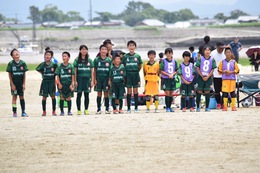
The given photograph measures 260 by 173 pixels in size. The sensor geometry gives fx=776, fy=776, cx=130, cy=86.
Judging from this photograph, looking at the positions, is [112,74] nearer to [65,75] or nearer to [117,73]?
[117,73]

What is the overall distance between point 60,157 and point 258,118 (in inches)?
203

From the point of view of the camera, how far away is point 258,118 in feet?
50.5

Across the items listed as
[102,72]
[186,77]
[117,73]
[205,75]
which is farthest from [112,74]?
[205,75]

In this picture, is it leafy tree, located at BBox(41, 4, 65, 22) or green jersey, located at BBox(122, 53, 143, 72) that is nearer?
green jersey, located at BBox(122, 53, 143, 72)

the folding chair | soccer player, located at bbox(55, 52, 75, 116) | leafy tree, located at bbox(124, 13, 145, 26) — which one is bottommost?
leafy tree, located at bbox(124, 13, 145, 26)

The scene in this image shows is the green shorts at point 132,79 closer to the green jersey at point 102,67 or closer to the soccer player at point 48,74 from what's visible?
the green jersey at point 102,67

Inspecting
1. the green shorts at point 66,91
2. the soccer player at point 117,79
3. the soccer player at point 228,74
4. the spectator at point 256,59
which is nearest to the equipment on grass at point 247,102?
the soccer player at point 228,74

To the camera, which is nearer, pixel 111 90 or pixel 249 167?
pixel 249 167

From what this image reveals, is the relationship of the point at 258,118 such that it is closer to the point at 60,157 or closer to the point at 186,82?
the point at 186,82

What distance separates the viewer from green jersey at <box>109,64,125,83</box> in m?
17.4

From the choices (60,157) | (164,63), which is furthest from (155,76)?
(60,157)

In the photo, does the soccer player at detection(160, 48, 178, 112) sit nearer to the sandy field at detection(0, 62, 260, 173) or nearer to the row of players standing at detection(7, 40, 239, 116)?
the row of players standing at detection(7, 40, 239, 116)

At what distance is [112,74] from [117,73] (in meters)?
0.12

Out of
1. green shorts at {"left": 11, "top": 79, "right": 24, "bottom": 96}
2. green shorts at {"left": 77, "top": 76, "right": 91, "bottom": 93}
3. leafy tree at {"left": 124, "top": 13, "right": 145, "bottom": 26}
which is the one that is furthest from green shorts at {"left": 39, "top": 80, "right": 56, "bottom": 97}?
leafy tree at {"left": 124, "top": 13, "right": 145, "bottom": 26}
